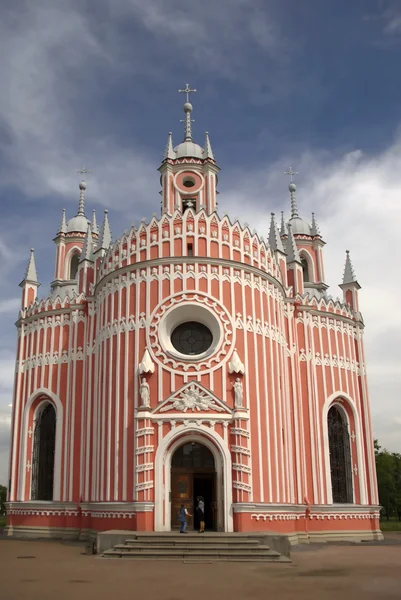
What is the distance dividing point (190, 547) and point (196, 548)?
224 mm

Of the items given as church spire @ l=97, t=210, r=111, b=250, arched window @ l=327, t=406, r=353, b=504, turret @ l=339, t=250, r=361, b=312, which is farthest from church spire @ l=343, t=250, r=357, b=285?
church spire @ l=97, t=210, r=111, b=250

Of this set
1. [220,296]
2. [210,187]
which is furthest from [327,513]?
[210,187]

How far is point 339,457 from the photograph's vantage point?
1309 inches

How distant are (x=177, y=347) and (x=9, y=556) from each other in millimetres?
11256

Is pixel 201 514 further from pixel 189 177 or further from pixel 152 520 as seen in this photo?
pixel 189 177

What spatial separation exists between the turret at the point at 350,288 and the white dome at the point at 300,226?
5243mm

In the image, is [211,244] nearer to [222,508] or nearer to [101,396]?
[101,396]

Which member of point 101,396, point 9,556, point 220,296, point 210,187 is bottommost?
point 9,556

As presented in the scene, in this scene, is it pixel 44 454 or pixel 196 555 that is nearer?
pixel 196 555

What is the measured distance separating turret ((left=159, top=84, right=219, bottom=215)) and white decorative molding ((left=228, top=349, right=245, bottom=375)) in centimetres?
1184

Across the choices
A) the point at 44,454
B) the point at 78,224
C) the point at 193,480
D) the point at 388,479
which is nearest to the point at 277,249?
the point at 193,480

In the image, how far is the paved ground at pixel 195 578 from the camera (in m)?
13.7

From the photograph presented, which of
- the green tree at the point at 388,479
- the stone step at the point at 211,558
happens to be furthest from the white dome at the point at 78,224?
the green tree at the point at 388,479

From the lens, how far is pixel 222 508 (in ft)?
83.6
